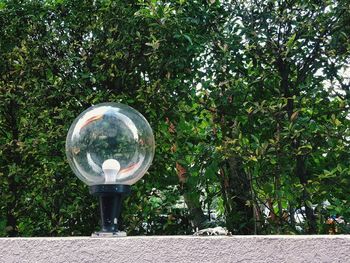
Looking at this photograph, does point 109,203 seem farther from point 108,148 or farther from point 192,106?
point 192,106

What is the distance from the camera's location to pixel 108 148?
2316mm

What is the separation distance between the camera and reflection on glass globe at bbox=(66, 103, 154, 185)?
91.1 inches

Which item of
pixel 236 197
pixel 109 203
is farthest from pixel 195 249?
pixel 236 197

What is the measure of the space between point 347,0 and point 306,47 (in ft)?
1.29

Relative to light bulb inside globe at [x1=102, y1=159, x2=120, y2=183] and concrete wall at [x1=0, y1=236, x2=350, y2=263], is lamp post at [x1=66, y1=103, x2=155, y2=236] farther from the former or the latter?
concrete wall at [x1=0, y1=236, x2=350, y2=263]

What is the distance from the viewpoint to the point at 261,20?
3.79 m

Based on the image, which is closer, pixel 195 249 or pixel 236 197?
pixel 195 249

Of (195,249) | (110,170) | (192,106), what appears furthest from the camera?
(192,106)

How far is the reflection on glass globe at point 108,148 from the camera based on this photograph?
2314 mm

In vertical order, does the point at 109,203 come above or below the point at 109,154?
below

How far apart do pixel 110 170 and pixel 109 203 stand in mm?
138

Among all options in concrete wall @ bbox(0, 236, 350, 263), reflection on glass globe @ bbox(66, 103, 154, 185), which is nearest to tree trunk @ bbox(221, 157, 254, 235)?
reflection on glass globe @ bbox(66, 103, 154, 185)

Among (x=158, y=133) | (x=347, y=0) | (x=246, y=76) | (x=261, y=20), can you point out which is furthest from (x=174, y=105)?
(x=347, y=0)

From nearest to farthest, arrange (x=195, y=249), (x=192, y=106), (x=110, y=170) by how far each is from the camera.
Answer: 1. (x=195, y=249)
2. (x=110, y=170)
3. (x=192, y=106)
